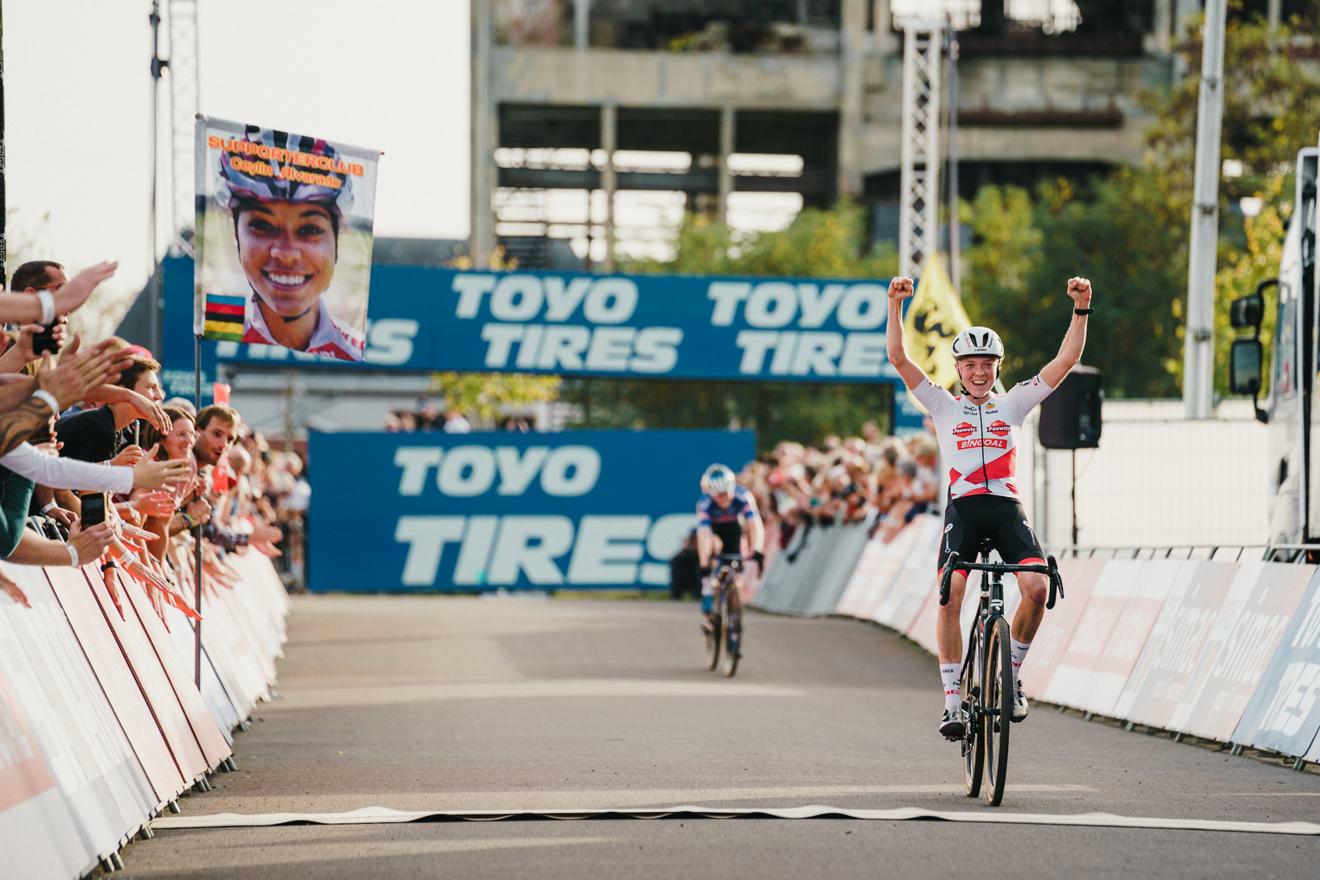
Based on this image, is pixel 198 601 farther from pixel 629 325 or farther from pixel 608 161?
pixel 608 161

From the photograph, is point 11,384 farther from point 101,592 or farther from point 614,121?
point 614,121

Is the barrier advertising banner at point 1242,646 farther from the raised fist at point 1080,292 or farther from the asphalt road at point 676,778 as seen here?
the raised fist at point 1080,292

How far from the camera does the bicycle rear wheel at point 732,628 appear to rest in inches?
745

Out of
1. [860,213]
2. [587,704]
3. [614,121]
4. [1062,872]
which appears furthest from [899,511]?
[614,121]

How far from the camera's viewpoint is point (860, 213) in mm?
71188

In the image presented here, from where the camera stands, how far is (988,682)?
977cm

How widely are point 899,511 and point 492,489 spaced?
11.2 metres

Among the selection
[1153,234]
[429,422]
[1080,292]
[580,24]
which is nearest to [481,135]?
[580,24]

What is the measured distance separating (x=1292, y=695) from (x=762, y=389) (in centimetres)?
5047

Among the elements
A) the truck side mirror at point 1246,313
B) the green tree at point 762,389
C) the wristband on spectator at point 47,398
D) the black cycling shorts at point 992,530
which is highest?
the wristband on spectator at point 47,398

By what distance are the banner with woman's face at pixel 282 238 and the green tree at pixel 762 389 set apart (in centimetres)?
4513

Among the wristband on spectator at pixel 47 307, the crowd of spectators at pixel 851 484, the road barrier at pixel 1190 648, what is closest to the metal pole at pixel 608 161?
the crowd of spectators at pixel 851 484

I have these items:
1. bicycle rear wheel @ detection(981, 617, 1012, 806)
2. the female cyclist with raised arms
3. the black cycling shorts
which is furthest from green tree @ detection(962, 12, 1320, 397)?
bicycle rear wheel @ detection(981, 617, 1012, 806)

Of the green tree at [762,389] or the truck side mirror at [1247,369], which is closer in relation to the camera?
the truck side mirror at [1247,369]
